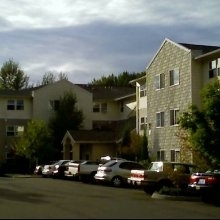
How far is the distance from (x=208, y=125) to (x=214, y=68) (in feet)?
46.0

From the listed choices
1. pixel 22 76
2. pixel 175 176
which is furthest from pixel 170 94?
pixel 22 76

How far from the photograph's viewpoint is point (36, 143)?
57156 millimetres

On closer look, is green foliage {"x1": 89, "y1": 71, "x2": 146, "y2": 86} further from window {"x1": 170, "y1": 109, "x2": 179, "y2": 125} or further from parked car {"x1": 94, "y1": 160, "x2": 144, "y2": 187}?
parked car {"x1": 94, "y1": 160, "x2": 144, "y2": 187}

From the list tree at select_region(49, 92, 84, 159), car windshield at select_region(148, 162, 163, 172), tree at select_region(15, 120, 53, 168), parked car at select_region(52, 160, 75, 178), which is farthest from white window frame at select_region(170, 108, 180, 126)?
tree at select_region(49, 92, 84, 159)

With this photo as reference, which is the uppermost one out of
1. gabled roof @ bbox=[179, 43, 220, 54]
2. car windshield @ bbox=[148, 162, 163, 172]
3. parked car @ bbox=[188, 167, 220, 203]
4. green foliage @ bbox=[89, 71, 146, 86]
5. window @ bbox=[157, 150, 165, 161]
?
green foliage @ bbox=[89, 71, 146, 86]

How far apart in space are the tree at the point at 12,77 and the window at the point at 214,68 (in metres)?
53.5

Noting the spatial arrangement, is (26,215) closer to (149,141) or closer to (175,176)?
(175,176)

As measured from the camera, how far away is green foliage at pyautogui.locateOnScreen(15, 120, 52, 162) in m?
57.1

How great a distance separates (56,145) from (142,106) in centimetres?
1412

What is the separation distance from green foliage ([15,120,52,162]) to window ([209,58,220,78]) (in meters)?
22.4

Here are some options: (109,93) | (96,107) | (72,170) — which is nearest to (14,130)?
(96,107)

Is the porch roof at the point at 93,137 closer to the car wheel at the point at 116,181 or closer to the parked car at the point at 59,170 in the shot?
the parked car at the point at 59,170

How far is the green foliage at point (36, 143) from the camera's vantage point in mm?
57125

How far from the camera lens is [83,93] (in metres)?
67.1
